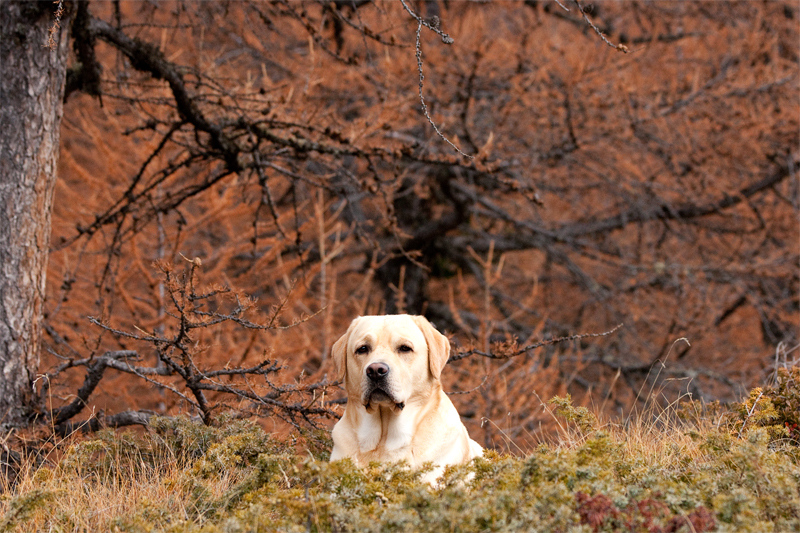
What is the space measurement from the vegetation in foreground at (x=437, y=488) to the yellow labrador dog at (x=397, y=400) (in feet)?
0.71

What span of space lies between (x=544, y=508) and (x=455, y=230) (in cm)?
935

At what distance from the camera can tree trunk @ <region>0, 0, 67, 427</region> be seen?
4520mm

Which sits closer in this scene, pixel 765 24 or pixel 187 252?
pixel 187 252

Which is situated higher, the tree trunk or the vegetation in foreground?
the tree trunk

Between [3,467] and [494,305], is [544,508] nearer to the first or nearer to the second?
[3,467]

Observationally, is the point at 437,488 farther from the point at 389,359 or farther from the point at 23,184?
the point at 23,184

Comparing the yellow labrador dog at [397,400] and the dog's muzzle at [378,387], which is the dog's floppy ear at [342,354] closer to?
the yellow labrador dog at [397,400]

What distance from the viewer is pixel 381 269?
12070 mm

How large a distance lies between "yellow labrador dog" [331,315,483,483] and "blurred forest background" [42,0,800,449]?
1.54 m

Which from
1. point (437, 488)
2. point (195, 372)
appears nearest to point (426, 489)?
point (437, 488)

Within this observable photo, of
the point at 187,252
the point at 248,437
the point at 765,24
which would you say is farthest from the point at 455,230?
the point at 248,437

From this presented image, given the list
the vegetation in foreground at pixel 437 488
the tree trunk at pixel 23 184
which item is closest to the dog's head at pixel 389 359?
the vegetation in foreground at pixel 437 488

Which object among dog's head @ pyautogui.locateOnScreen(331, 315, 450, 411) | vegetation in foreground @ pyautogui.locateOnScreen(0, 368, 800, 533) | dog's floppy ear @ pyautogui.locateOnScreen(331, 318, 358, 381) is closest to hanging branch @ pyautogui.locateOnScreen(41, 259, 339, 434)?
vegetation in foreground @ pyautogui.locateOnScreen(0, 368, 800, 533)

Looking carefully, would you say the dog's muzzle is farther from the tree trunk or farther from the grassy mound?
the tree trunk
